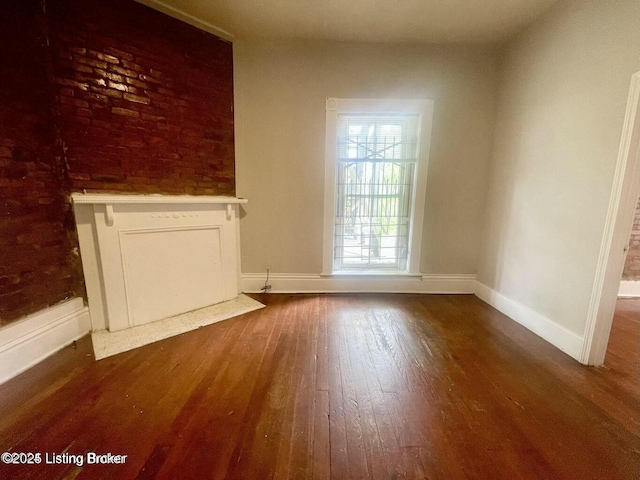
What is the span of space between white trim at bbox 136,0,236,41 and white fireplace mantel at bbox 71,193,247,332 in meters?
1.63

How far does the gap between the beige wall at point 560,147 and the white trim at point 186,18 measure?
2967 millimetres

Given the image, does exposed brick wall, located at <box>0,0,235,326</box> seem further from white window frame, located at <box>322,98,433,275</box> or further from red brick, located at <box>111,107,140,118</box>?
white window frame, located at <box>322,98,433,275</box>

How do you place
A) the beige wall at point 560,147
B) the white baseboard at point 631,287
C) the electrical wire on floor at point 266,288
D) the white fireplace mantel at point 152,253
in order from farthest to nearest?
the white baseboard at point 631,287
the electrical wire on floor at point 266,288
the white fireplace mantel at point 152,253
the beige wall at point 560,147

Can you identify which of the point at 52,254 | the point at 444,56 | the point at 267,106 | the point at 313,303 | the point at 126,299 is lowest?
the point at 313,303

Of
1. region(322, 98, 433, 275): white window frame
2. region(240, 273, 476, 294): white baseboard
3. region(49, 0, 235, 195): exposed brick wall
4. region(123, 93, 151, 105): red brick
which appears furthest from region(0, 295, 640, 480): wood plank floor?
region(123, 93, 151, 105): red brick

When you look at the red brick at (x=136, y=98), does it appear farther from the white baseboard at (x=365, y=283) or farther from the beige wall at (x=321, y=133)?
the white baseboard at (x=365, y=283)

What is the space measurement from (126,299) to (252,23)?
2.84 meters

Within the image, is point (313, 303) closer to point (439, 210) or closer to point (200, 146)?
point (439, 210)

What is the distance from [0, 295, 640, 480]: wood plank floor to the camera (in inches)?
45.7

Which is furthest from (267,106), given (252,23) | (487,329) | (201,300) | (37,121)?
(487,329)

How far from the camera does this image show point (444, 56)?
2818 millimetres

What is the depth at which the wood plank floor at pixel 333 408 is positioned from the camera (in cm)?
116

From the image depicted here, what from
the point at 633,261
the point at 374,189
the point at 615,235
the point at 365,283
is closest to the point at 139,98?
the point at 374,189

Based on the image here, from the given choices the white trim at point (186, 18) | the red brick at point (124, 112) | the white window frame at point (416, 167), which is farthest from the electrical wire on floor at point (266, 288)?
the white trim at point (186, 18)
